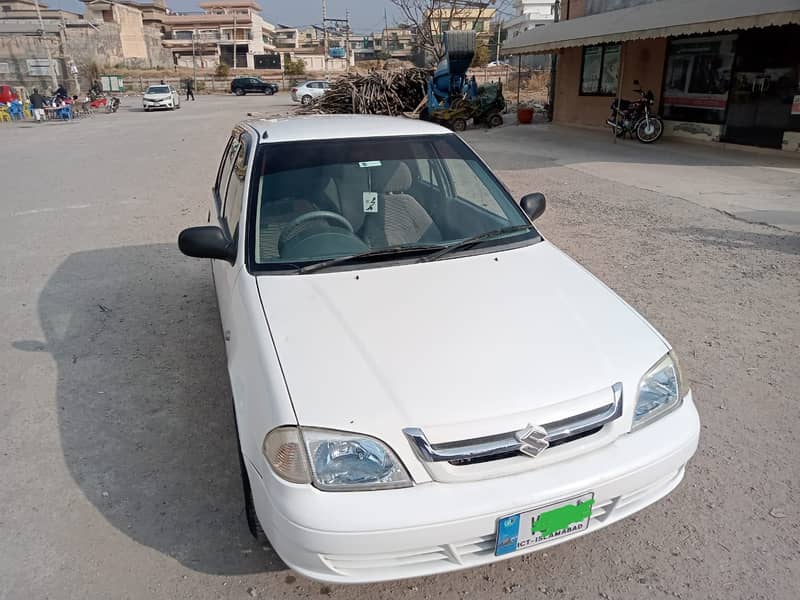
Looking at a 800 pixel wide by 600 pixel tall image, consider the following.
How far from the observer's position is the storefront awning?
9.79m

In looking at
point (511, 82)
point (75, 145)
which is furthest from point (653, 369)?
point (511, 82)

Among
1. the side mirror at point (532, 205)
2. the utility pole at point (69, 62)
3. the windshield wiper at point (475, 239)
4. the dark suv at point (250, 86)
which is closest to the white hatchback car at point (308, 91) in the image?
the utility pole at point (69, 62)

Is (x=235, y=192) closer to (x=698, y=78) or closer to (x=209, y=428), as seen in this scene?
(x=209, y=428)

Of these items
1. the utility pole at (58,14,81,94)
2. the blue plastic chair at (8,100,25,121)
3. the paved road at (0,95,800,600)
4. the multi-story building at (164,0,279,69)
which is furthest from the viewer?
the multi-story building at (164,0,279,69)

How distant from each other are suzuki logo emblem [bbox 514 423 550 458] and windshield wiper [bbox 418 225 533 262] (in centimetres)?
116

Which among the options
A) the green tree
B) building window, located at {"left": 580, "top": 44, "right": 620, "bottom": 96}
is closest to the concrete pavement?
building window, located at {"left": 580, "top": 44, "right": 620, "bottom": 96}

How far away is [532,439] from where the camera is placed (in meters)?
1.97

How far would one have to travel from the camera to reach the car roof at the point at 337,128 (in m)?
3.41

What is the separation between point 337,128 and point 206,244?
1152 mm

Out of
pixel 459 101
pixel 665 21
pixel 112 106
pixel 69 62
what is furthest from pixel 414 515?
pixel 69 62

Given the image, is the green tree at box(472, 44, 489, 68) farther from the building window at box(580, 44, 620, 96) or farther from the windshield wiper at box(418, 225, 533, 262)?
the windshield wiper at box(418, 225, 533, 262)

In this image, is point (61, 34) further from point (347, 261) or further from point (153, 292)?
point (347, 261)

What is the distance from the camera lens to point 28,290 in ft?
18.2

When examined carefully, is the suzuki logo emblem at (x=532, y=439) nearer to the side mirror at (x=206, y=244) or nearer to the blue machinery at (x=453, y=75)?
the side mirror at (x=206, y=244)
